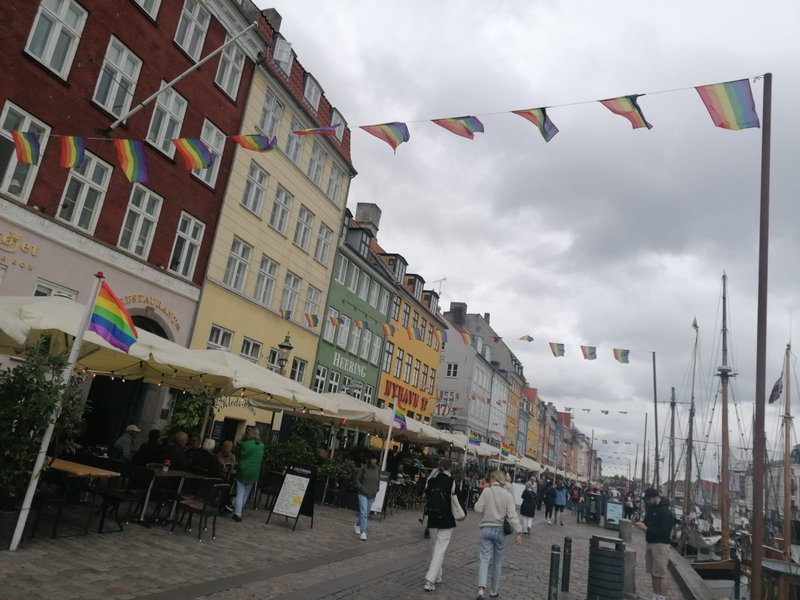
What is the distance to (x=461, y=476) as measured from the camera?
25.0 metres

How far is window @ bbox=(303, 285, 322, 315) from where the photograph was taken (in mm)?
29016

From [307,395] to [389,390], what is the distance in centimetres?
2667

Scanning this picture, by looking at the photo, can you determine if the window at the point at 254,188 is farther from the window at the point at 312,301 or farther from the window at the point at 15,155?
the window at the point at 15,155

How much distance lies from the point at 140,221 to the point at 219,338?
18.6ft

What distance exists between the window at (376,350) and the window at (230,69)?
1907 cm

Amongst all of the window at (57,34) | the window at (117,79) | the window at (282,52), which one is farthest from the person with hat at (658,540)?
the window at (282,52)

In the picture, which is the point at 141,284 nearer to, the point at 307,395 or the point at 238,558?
the point at 307,395

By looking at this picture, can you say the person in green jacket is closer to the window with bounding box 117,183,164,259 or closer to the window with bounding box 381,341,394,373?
the window with bounding box 117,183,164,259

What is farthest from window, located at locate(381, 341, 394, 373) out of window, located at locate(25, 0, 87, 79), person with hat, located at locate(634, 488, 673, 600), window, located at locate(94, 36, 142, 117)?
person with hat, located at locate(634, 488, 673, 600)

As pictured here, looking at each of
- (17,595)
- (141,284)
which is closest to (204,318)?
(141,284)

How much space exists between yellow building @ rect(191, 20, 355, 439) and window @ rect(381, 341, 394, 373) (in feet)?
33.8

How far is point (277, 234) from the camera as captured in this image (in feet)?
84.1

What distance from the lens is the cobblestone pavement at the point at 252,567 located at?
6.64 m

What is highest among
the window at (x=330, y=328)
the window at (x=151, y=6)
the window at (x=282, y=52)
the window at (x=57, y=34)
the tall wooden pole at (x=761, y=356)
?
the window at (x=282, y=52)
